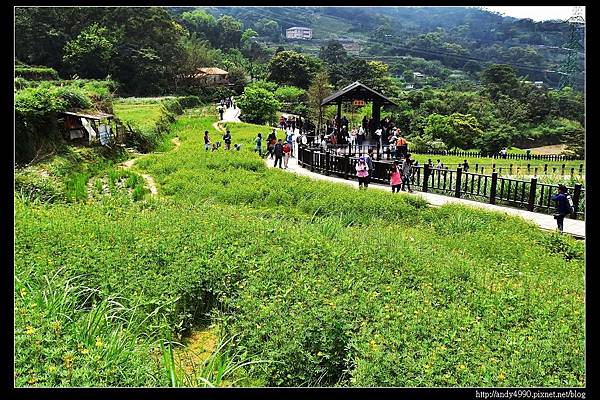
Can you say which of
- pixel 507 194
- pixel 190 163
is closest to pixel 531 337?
pixel 507 194

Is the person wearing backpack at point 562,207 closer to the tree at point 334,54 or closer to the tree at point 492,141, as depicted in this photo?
the tree at point 492,141

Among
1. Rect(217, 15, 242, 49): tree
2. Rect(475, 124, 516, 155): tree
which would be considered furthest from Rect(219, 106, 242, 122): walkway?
Rect(217, 15, 242, 49): tree

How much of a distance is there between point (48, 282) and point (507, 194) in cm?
1119

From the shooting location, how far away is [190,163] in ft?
56.1

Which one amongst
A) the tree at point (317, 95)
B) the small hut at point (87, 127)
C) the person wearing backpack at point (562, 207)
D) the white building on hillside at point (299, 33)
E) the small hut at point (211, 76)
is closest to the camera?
the person wearing backpack at point (562, 207)

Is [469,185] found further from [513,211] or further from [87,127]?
[87,127]

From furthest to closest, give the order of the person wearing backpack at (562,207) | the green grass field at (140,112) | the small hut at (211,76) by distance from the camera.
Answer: the small hut at (211,76), the green grass field at (140,112), the person wearing backpack at (562,207)

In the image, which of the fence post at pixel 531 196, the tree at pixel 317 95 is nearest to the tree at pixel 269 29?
the tree at pixel 317 95

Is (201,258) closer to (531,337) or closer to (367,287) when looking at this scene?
(367,287)

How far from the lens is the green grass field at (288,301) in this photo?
409 cm

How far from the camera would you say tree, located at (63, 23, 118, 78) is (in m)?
38.7

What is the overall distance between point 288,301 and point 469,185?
38.8 ft

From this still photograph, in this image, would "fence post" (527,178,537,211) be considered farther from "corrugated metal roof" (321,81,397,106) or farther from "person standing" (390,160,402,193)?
"corrugated metal roof" (321,81,397,106)

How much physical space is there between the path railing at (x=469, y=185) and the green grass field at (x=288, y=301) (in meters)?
2.84
